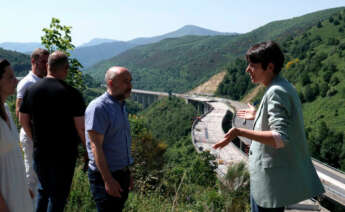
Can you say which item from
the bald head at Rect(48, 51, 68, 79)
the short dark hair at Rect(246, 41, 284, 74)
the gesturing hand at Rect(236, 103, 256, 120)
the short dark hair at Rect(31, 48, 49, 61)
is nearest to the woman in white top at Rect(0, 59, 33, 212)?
the bald head at Rect(48, 51, 68, 79)

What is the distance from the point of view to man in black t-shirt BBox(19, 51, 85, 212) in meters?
3.27

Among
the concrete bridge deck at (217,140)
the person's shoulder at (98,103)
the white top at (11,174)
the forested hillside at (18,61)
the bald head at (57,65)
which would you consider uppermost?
the bald head at (57,65)

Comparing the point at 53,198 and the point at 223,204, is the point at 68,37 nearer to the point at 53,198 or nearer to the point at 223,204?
the point at 53,198

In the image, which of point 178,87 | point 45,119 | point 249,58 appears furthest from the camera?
point 178,87

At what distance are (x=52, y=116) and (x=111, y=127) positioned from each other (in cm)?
72

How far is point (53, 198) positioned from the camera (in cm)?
334

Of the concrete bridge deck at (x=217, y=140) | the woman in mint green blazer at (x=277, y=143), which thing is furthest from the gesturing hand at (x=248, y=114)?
the concrete bridge deck at (x=217, y=140)

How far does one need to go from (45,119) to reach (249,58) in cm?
213

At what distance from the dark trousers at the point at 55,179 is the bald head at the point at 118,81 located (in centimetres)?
94

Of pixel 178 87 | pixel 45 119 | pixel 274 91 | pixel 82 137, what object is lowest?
pixel 178 87

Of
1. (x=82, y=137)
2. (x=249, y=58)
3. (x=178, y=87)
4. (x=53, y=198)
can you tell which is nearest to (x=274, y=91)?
(x=249, y=58)

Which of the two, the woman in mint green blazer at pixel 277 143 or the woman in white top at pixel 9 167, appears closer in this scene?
the woman in white top at pixel 9 167

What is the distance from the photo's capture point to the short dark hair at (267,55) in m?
2.58

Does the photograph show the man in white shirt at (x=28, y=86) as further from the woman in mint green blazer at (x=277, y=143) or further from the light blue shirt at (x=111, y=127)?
the woman in mint green blazer at (x=277, y=143)
